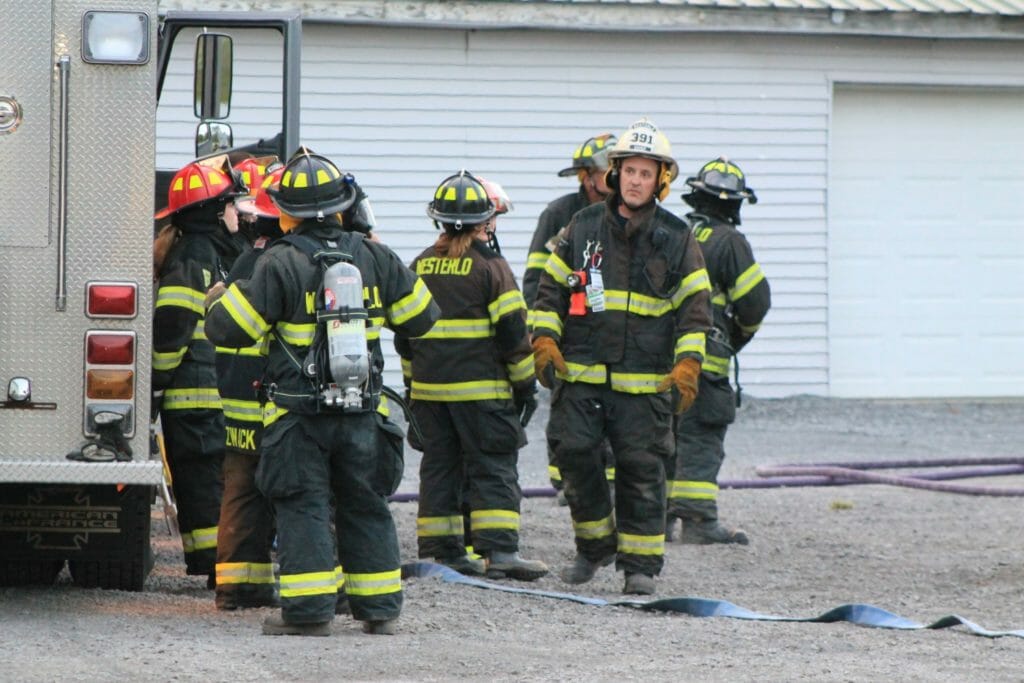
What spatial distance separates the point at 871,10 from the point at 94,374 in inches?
415

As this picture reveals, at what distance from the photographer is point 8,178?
646 cm

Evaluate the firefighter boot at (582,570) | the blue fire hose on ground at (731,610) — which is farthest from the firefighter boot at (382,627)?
the firefighter boot at (582,570)

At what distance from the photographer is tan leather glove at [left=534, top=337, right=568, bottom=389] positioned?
8102mm

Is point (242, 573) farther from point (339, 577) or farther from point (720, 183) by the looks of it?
point (720, 183)

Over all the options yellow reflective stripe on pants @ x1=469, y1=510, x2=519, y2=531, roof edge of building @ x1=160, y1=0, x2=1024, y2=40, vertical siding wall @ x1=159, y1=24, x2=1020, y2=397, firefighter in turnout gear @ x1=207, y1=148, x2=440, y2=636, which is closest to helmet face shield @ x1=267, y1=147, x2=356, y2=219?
firefighter in turnout gear @ x1=207, y1=148, x2=440, y2=636

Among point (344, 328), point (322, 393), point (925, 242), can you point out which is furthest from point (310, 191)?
point (925, 242)

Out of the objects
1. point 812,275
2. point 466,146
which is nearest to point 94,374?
point 466,146

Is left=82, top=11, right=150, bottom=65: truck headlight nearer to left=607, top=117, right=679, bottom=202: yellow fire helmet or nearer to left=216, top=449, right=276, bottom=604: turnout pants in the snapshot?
left=216, top=449, right=276, bottom=604: turnout pants

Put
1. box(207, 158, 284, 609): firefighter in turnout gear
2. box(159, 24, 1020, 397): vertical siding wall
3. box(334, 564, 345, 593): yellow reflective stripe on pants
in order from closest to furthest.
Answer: box(334, 564, 345, 593): yellow reflective stripe on pants < box(207, 158, 284, 609): firefighter in turnout gear < box(159, 24, 1020, 397): vertical siding wall

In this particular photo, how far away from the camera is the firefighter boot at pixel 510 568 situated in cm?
841

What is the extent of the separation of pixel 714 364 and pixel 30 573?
3837 millimetres

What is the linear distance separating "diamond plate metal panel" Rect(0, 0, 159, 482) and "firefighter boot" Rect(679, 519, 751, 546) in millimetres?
3980

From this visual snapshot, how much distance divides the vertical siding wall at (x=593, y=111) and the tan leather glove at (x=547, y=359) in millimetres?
7250

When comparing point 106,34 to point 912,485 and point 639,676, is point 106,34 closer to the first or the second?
point 639,676
